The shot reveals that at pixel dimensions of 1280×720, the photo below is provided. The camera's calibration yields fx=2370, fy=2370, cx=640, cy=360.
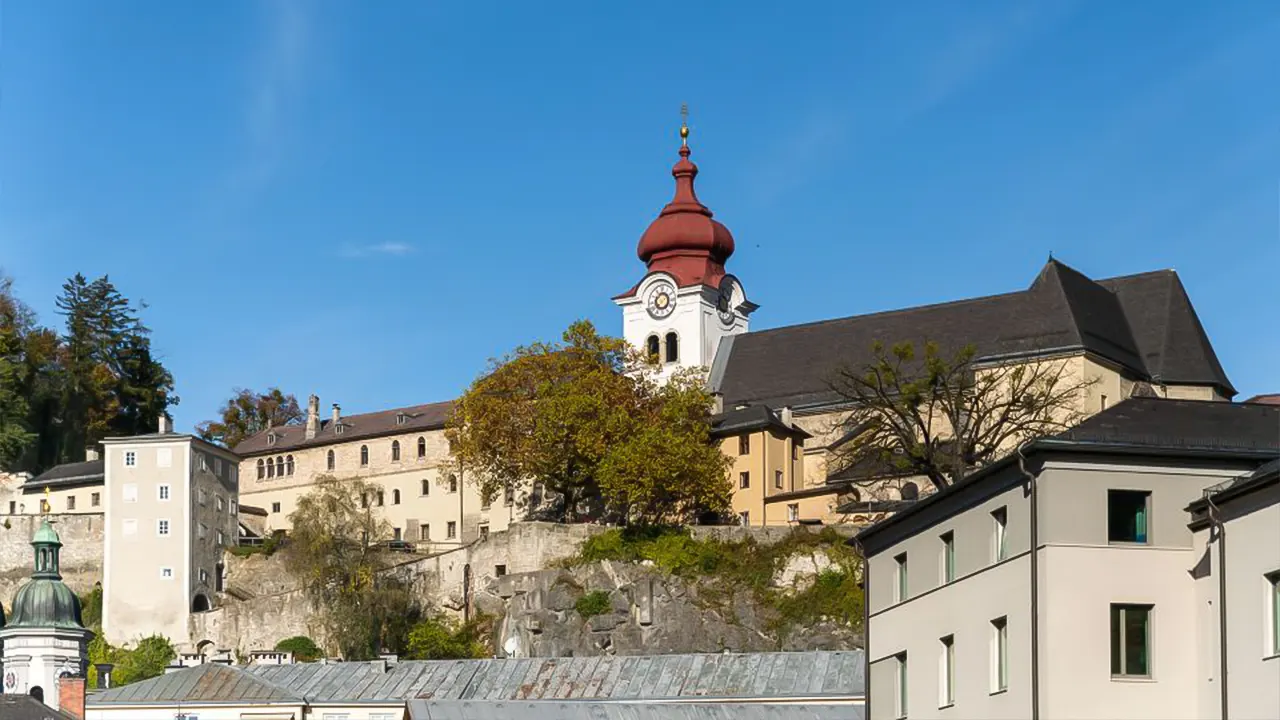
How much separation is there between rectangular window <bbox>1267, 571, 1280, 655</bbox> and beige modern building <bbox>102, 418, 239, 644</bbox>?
7450 centimetres

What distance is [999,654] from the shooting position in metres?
37.0

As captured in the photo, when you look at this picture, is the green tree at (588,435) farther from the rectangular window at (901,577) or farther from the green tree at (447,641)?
the rectangular window at (901,577)

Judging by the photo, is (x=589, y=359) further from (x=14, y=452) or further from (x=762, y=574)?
(x=14, y=452)

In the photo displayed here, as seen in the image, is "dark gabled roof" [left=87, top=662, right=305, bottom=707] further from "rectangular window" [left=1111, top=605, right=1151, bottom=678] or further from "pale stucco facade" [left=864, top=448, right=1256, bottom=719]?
"rectangular window" [left=1111, top=605, right=1151, bottom=678]

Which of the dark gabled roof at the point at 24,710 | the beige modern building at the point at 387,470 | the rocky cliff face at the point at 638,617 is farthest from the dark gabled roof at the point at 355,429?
the dark gabled roof at the point at 24,710

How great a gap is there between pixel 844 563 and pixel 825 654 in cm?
2036

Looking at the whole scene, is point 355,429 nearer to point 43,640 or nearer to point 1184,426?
point 43,640

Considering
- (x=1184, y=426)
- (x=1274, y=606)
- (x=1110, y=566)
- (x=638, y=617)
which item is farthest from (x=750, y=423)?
A: (x=1274, y=606)

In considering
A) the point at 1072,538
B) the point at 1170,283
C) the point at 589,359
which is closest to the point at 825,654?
the point at 1072,538

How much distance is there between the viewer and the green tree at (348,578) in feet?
295

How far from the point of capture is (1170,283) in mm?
101000

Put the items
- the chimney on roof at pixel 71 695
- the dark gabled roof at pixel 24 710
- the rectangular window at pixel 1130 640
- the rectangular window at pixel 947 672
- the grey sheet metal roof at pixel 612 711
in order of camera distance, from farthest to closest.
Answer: the chimney on roof at pixel 71 695 < the dark gabled roof at pixel 24 710 < the grey sheet metal roof at pixel 612 711 < the rectangular window at pixel 947 672 < the rectangular window at pixel 1130 640

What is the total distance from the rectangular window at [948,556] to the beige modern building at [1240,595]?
6090 millimetres

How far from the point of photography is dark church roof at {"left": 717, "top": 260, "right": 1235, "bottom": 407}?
9731 cm
